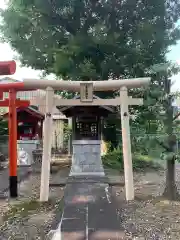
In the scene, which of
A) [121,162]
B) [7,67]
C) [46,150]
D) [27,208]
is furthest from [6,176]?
[7,67]

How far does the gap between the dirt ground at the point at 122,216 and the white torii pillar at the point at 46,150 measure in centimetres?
26

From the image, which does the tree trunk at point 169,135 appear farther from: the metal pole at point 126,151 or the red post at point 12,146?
the red post at point 12,146

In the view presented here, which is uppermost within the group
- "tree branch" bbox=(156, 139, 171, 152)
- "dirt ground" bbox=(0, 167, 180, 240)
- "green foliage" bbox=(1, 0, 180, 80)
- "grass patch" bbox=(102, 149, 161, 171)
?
"green foliage" bbox=(1, 0, 180, 80)

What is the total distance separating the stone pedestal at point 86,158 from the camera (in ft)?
37.4

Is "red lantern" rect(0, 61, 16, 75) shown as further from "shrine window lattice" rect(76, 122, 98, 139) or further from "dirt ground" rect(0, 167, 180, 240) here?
"shrine window lattice" rect(76, 122, 98, 139)

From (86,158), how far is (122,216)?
17.1ft

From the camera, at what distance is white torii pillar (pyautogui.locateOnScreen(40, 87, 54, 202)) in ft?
25.7

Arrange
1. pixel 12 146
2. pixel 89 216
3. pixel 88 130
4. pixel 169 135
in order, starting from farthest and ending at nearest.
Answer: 1. pixel 88 130
2. pixel 12 146
3. pixel 169 135
4. pixel 89 216

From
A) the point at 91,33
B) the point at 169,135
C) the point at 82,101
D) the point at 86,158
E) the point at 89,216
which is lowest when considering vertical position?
the point at 89,216

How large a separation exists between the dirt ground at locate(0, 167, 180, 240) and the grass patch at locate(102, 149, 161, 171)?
457cm

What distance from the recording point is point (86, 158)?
11.5m

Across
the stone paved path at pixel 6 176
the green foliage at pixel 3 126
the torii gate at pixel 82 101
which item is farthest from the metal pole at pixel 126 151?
the green foliage at pixel 3 126

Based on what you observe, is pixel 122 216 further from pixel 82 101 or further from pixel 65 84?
pixel 65 84

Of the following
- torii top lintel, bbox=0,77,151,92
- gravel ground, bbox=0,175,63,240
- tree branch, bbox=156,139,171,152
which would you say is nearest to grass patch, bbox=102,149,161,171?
gravel ground, bbox=0,175,63,240
